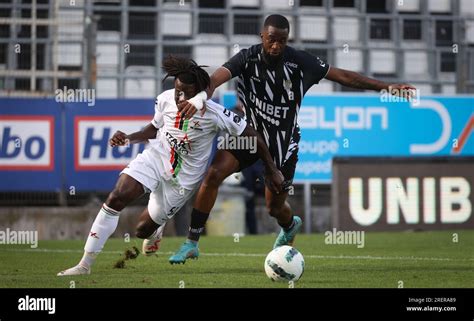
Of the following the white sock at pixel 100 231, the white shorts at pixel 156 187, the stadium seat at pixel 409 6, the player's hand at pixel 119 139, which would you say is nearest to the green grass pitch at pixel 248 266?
the white sock at pixel 100 231

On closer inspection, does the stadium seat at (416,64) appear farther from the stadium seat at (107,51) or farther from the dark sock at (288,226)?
the dark sock at (288,226)

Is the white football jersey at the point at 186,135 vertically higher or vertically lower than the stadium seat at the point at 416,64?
lower

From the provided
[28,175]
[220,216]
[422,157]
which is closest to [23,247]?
[28,175]

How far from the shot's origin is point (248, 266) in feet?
36.2

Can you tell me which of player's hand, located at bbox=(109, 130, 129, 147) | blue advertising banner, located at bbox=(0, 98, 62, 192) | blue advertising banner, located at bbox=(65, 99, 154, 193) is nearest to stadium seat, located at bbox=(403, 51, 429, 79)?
blue advertising banner, located at bbox=(65, 99, 154, 193)

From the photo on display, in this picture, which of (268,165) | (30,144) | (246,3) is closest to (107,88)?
(30,144)

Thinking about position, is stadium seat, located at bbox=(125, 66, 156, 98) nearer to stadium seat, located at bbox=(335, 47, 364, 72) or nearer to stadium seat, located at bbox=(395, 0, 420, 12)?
stadium seat, located at bbox=(335, 47, 364, 72)

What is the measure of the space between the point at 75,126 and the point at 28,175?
1.16 m

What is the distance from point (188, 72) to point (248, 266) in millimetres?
2351

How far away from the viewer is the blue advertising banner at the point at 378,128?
19.1m

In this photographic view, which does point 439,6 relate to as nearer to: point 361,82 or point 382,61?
point 382,61

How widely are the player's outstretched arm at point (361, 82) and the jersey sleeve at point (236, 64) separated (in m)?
0.92
